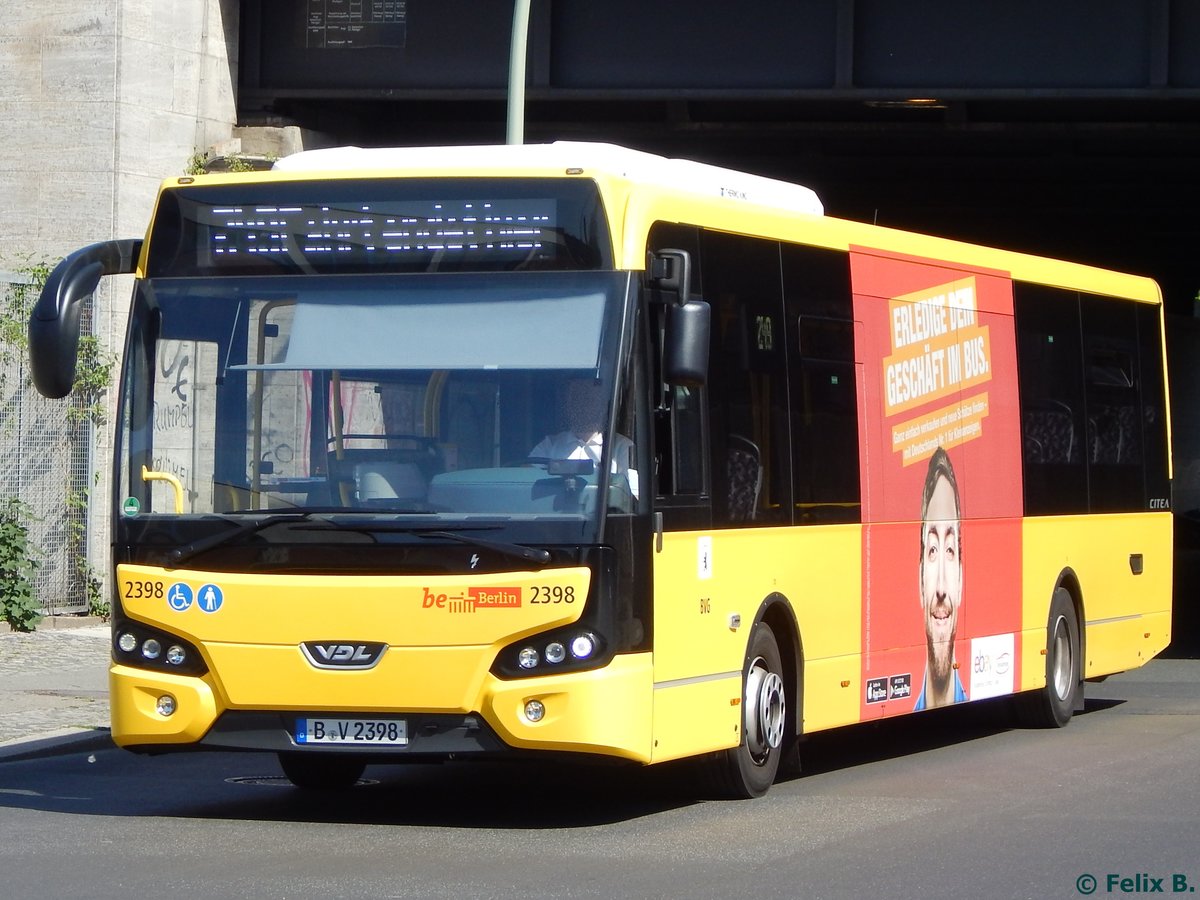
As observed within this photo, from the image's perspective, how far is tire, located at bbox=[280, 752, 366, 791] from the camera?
10.8m

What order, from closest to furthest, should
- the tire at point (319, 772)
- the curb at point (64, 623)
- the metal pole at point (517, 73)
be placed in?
the tire at point (319, 772), the metal pole at point (517, 73), the curb at point (64, 623)

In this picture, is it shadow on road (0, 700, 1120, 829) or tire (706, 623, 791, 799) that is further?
tire (706, 623, 791, 799)

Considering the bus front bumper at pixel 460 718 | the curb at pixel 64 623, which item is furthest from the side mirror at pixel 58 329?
the curb at pixel 64 623

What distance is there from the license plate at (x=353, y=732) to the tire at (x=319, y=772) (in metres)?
1.52

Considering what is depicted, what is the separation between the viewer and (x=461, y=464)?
9109 mm

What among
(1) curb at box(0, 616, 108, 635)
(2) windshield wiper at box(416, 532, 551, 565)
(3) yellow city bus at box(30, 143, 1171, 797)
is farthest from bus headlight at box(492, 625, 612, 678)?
(1) curb at box(0, 616, 108, 635)

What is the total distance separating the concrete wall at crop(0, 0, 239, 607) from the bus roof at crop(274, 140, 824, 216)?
954 cm

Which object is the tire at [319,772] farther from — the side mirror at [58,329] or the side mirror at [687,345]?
the side mirror at [687,345]

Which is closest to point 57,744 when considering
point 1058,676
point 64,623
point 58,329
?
point 58,329

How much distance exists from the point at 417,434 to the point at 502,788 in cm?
265

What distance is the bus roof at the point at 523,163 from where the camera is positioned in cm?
964

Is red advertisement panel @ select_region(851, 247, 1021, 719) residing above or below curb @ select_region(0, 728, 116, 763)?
above

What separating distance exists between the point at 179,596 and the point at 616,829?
2.18m

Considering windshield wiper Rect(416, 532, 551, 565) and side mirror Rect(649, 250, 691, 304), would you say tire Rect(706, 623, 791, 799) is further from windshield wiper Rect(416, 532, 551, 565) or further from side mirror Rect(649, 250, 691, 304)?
side mirror Rect(649, 250, 691, 304)
